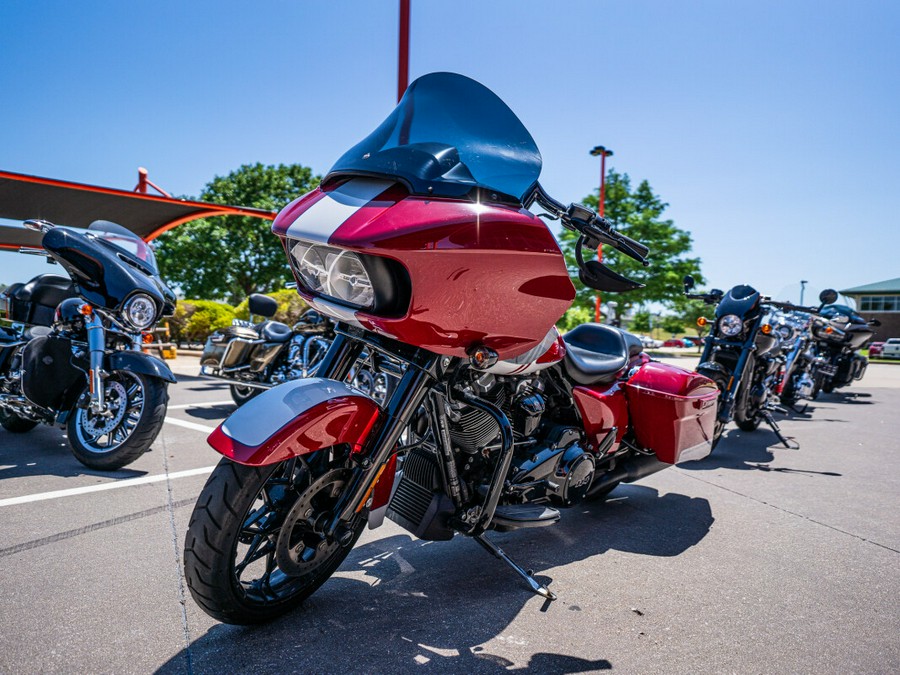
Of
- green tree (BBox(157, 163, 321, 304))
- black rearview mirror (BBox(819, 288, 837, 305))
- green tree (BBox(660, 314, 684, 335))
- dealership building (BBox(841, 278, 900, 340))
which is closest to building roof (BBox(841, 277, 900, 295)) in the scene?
dealership building (BBox(841, 278, 900, 340))

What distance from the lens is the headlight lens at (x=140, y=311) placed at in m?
4.00

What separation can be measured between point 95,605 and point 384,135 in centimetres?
209

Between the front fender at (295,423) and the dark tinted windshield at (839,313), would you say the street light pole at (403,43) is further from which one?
the dark tinted windshield at (839,313)

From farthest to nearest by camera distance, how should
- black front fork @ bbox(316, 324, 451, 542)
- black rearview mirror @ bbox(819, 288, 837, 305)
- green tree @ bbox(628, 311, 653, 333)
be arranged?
1. green tree @ bbox(628, 311, 653, 333)
2. black rearview mirror @ bbox(819, 288, 837, 305)
3. black front fork @ bbox(316, 324, 451, 542)

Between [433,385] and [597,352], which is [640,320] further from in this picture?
[433,385]

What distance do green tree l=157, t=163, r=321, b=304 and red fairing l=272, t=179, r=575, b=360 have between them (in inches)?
1139

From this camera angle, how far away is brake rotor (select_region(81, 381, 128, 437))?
3914mm

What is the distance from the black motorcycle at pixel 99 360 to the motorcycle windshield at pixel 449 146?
8.62 feet

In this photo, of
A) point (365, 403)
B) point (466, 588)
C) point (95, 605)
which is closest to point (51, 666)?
point (95, 605)

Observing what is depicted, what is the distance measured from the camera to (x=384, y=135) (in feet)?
7.13

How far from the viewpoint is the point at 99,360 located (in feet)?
12.6

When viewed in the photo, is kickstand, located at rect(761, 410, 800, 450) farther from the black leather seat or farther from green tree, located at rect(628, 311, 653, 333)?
green tree, located at rect(628, 311, 653, 333)

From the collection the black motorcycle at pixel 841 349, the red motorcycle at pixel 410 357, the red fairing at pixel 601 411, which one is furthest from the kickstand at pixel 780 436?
the black motorcycle at pixel 841 349

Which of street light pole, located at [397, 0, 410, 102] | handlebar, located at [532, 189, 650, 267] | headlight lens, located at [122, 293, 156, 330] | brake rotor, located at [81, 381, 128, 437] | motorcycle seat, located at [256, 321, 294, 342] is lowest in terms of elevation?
brake rotor, located at [81, 381, 128, 437]
